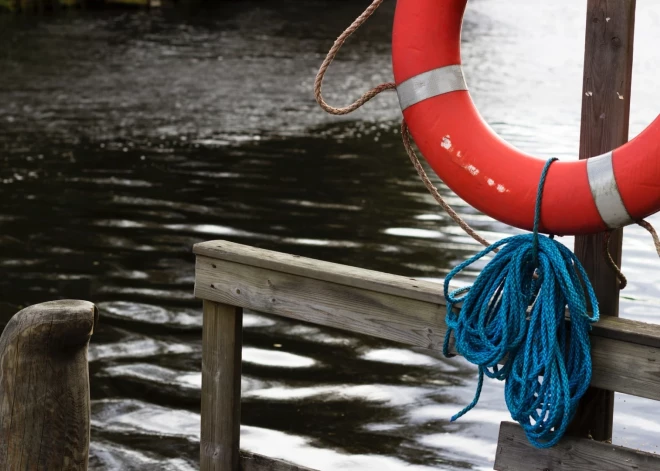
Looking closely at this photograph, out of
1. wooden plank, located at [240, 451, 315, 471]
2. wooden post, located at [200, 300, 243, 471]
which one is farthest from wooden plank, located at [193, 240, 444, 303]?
wooden plank, located at [240, 451, 315, 471]

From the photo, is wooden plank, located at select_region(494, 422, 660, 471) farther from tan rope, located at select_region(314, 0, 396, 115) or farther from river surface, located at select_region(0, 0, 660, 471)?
river surface, located at select_region(0, 0, 660, 471)

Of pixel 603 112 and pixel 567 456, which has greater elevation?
pixel 603 112

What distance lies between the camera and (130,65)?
526 inches

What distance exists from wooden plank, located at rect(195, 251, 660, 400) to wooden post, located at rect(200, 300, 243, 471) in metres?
0.06

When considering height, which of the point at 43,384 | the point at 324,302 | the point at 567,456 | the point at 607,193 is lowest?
the point at 567,456

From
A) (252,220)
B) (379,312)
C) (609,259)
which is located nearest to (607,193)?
(609,259)

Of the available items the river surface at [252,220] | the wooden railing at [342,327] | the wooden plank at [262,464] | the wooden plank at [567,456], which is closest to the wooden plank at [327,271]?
the wooden railing at [342,327]

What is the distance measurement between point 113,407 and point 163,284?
4.61ft

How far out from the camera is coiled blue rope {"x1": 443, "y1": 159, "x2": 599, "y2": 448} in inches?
83.9

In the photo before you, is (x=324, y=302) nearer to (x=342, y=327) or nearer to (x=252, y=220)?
(x=342, y=327)

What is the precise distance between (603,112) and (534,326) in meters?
0.47

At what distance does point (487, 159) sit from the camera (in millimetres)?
2252

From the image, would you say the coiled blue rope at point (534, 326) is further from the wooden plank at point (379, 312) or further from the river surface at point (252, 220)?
the river surface at point (252, 220)

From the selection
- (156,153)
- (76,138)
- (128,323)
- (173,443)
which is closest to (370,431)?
(173,443)
